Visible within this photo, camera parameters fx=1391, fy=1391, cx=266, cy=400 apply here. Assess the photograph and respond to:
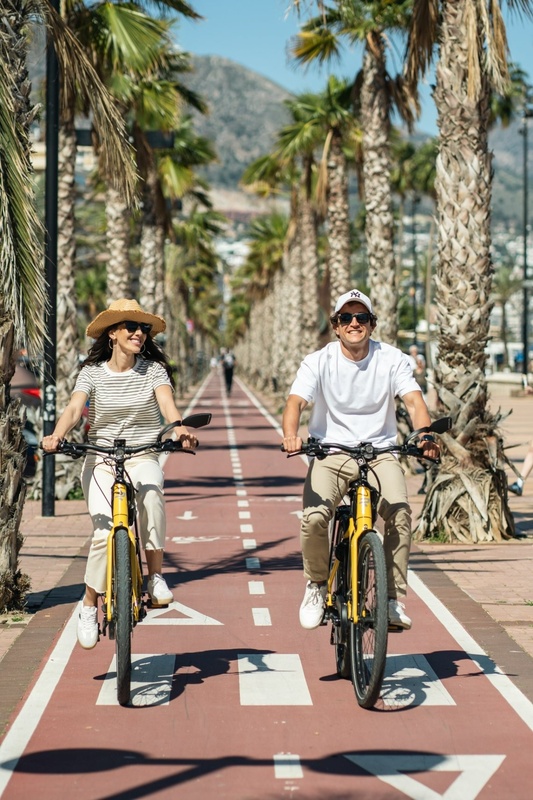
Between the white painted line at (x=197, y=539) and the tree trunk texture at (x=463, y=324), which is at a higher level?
the tree trunk texture at (x=463, y=324)

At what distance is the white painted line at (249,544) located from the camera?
42.0ft

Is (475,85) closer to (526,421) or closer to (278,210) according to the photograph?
(526,421)

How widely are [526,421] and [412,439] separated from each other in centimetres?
3155

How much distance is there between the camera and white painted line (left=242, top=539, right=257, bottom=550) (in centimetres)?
1279

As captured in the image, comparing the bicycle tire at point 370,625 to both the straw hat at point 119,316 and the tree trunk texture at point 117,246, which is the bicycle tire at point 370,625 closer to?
the straw hat at point 119,316

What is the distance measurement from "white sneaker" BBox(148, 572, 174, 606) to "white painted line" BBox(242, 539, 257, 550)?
561cm

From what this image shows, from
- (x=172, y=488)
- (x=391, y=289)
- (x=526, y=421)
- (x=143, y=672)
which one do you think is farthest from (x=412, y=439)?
(x=526, y=421)

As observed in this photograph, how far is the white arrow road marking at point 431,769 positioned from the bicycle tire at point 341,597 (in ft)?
3.85

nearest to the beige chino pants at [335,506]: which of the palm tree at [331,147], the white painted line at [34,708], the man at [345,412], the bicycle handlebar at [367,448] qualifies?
the man at [345,412]

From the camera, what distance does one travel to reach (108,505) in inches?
278

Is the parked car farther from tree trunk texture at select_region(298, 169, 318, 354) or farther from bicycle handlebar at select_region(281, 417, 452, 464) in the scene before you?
tree trunk texture at select_region(298, 169, 318, 354)

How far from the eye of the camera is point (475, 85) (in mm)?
13477

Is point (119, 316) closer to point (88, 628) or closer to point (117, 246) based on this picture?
point (88, 628)

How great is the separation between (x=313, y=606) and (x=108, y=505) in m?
1.17
